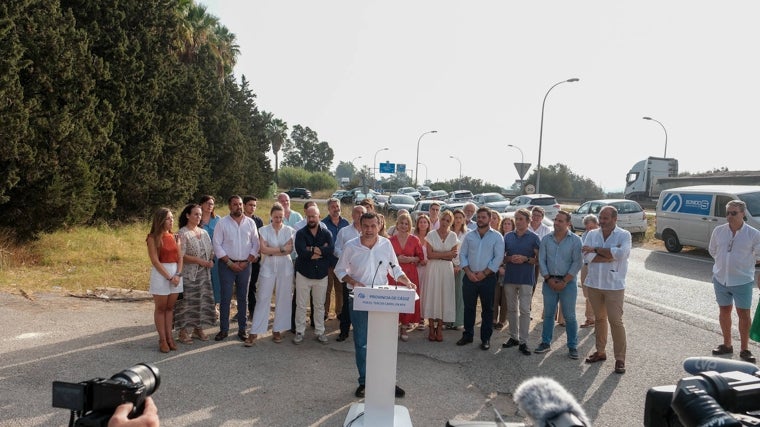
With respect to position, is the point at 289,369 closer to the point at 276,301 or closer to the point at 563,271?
the point at 276,301

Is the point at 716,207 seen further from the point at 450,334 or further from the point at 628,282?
the point at 450,334

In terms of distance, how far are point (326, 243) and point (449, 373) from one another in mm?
2317

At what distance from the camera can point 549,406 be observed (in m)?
1.72

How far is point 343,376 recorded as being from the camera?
5.94 meters

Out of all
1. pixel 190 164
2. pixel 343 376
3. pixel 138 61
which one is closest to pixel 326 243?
pixel 343 376

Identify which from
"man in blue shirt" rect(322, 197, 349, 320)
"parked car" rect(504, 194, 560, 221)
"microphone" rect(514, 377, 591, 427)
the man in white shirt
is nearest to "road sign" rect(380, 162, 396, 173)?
"parked car" rect(504, 194, 560, 221)

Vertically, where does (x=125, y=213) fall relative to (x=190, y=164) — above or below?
below

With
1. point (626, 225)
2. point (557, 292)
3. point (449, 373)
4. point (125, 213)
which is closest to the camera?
point (449, 373)

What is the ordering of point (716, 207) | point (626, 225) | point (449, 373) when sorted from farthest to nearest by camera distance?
point (626, 225) < point (716, 207) < point (449, 373)

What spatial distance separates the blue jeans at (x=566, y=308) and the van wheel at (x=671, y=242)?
1220 centimetres

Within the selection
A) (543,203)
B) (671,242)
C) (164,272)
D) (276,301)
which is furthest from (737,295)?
(543,203)

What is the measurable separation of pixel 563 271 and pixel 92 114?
11.9m

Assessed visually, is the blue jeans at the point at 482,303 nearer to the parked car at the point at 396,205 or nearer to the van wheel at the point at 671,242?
the van wheel at the point at 671,242

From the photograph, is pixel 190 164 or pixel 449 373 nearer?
pixel 449 373
